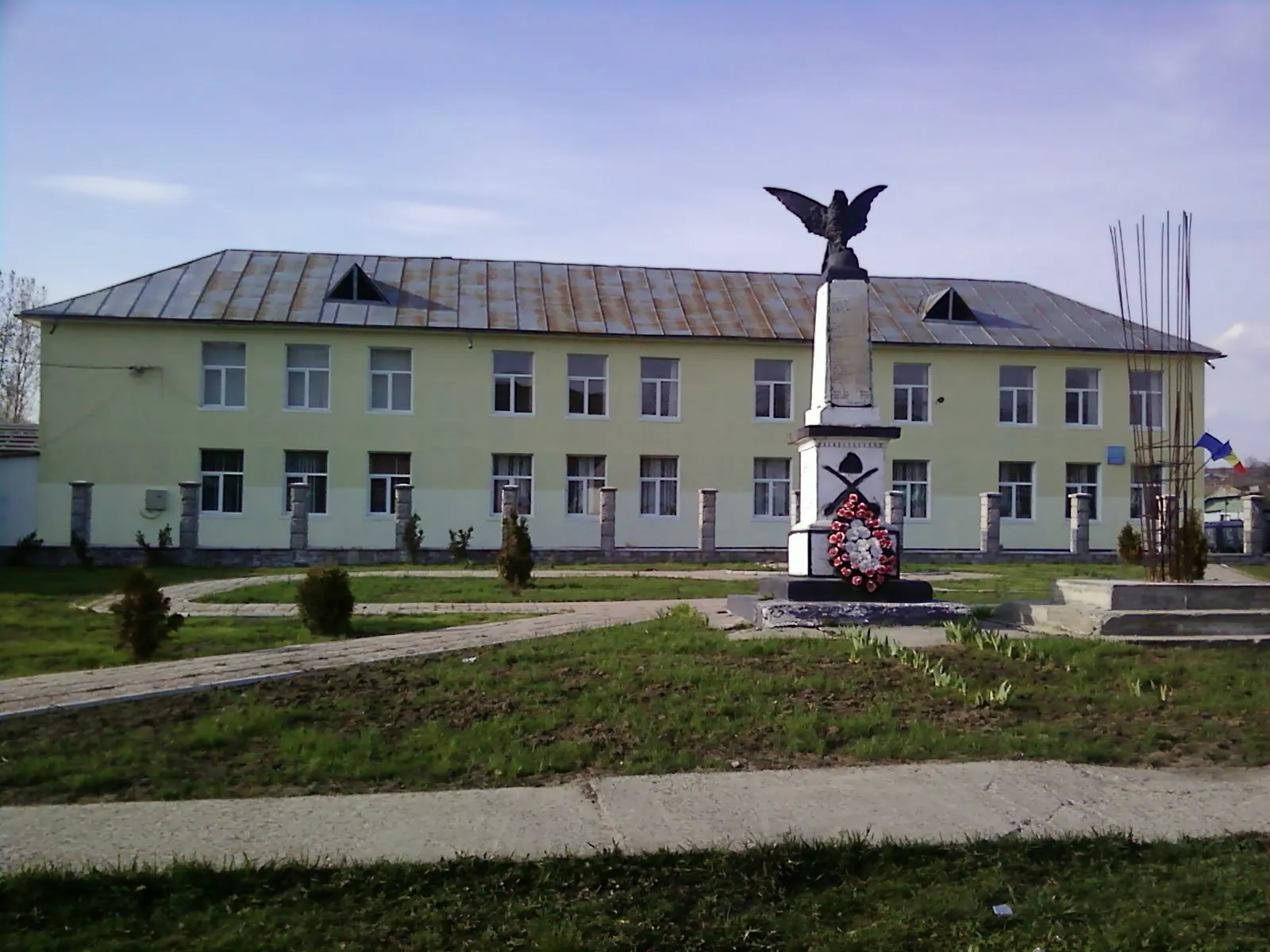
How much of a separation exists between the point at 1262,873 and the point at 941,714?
9.44ft

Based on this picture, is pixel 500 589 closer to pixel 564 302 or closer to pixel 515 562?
pixel 515 562

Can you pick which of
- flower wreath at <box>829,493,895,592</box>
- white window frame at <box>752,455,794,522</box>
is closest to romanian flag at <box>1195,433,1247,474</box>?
white window frame at <box>752,455,794,522</box>

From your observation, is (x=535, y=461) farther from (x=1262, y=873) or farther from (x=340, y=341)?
(x=1262, y=873)

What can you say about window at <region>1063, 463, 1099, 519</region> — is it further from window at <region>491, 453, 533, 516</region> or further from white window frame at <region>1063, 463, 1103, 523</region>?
window at <region>491, 453, 533, 516</region>

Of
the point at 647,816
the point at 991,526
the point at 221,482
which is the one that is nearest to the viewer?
the point at 647,816

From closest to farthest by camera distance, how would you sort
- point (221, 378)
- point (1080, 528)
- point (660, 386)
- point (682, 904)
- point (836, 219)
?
point (682, 904) < point (836, 219) < point (1080, 528) < point (221, 378) < point (660, 386)

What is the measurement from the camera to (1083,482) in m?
35.1

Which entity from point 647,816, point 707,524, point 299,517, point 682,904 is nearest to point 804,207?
point 647,816

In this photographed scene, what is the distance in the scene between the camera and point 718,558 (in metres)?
27.0

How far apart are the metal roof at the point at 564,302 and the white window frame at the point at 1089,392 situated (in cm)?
80

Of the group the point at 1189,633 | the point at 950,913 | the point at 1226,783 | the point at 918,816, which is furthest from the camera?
the point at 1189,633

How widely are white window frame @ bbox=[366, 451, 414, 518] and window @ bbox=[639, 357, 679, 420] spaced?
706 centimetres

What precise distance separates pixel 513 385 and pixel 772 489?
8159 millimetres

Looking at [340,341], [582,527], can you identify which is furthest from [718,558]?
[340,341]
